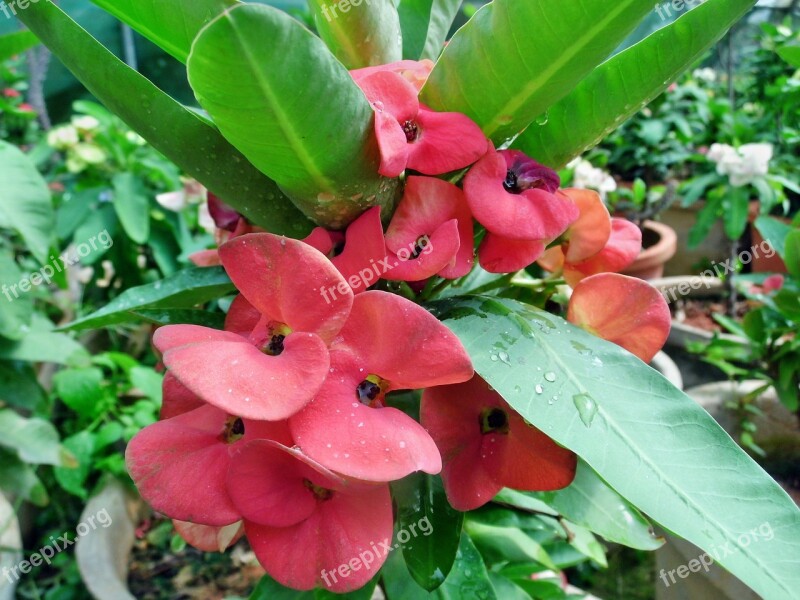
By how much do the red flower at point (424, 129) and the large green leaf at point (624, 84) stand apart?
10 cm

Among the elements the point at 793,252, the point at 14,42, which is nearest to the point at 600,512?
the point at 793,252

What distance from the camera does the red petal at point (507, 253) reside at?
47 cm

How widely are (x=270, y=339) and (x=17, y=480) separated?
130cm

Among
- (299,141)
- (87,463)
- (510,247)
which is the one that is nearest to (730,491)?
(510,247)

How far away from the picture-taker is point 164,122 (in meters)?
0.47

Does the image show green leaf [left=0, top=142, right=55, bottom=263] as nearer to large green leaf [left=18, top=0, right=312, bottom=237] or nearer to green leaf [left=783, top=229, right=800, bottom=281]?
large green leaf [left=18, top=0, right=312, bottom=237]

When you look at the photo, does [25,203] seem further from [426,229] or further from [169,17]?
[426,229]

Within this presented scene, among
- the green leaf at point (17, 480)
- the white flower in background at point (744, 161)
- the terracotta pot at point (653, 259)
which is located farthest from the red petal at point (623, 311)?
the white flower in background at point (744, 161)

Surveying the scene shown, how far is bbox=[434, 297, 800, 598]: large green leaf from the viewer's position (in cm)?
35

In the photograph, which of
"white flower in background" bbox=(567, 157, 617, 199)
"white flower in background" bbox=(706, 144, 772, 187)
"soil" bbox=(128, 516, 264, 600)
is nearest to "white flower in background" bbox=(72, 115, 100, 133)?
"soil" bbox=(128, 516, 264, 600)

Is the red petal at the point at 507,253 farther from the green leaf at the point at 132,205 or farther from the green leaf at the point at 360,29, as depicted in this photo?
the green leaf at the point at 132,205

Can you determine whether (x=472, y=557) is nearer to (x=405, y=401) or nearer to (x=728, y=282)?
(x=405, y=401)

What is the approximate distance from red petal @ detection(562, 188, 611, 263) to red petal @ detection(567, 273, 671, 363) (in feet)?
0.15

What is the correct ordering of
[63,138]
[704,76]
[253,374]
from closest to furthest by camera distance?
[253,374], [63,138], [704,76]
